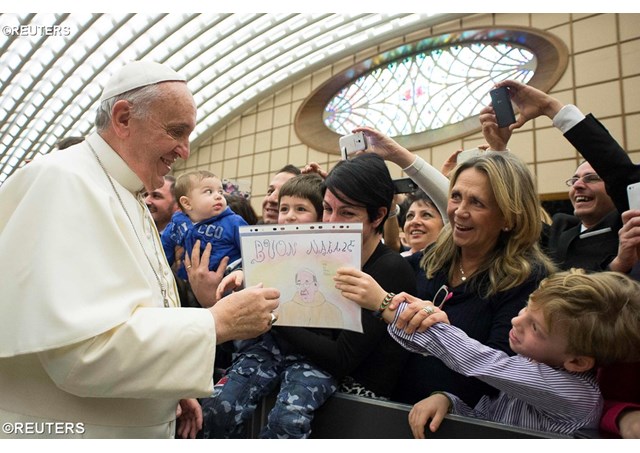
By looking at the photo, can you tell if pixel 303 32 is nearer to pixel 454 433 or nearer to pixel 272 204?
pixel 272 204

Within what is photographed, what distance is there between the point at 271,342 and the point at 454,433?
0.76 metres

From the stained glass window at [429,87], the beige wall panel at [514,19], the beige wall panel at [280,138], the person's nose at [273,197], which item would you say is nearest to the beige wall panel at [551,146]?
the stained glass window at [429,87]

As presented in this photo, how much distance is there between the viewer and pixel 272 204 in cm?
323

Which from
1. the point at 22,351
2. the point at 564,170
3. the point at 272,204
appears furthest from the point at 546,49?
the point at 22,351

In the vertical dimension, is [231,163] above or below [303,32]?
below

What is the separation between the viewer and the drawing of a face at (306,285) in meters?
1.57

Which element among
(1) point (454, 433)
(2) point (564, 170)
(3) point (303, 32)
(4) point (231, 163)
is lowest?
(1) point (454, 433)

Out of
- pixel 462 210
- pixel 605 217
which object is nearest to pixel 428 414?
pixel 462 210

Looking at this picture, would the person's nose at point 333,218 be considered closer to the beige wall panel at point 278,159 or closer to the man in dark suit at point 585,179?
the man in dark suit at point 585,179

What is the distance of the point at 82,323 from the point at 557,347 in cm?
130

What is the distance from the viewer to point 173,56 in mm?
12578

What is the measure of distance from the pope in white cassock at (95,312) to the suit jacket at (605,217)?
1576mm

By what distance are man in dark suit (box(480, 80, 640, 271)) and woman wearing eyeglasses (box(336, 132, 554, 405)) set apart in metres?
0.43

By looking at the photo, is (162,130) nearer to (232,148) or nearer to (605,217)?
(605,217)
